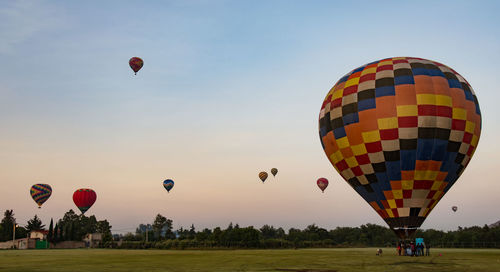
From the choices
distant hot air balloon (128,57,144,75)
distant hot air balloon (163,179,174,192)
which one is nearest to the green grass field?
distant hot air balloon (128,57,144,75)

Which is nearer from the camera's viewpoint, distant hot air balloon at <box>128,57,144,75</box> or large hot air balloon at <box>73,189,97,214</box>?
distant hot air balloon at <box>128,57,144,75</box>

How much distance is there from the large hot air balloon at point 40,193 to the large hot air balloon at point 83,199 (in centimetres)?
598

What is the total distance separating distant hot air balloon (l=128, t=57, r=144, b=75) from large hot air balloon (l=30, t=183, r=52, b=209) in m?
32.8

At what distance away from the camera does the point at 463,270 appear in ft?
64.5

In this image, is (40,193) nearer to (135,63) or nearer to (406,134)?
(135,63)

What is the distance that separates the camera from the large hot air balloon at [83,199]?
225ft

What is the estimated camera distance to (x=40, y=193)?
2800 inches

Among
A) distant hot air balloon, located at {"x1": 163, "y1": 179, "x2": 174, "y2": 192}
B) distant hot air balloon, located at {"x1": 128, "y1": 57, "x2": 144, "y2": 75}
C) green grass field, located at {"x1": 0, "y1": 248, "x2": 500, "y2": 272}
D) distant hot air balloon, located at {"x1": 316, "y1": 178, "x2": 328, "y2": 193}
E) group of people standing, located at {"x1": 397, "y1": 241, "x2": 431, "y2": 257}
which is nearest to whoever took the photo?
green grass field, located at {"x1": 0, "y1": 248, "x2": 500, "y2": 272}

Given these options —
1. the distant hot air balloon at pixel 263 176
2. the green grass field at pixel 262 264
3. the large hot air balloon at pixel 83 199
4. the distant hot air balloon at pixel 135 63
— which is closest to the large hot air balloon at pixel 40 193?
the large hot air balloon at pixel 83 199

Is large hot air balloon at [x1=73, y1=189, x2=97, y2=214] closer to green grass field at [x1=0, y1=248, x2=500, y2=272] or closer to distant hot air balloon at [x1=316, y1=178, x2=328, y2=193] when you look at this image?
green grass field at [x1=0, y1=248, x2=500, y2=272]

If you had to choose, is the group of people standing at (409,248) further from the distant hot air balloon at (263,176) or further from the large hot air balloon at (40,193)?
the large hot air balloon at (40,193)

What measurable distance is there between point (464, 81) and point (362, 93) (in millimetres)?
7646

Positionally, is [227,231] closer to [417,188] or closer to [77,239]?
[77,239]

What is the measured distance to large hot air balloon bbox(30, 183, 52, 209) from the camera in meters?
70.6
